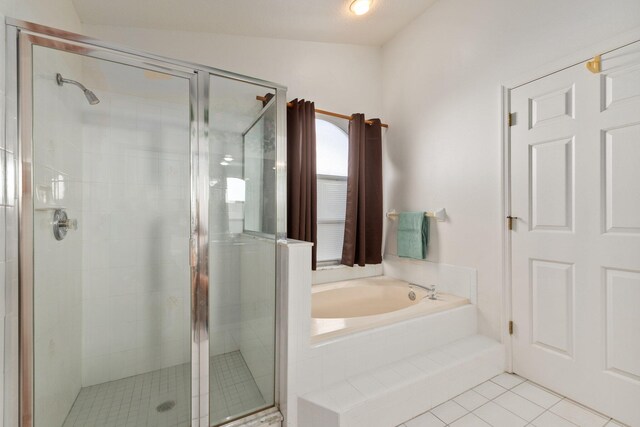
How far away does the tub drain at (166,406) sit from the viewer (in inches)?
55.2

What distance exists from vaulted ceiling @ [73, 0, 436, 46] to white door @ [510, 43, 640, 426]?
133 centimetres

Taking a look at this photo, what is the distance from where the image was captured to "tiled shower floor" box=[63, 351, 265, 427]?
4.49ft

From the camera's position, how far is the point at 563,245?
167 cm

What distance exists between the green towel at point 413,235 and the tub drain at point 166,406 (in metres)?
2.01

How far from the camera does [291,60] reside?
2498mm

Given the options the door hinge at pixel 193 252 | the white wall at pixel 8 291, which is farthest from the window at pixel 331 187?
the white wall at pixel 8 291

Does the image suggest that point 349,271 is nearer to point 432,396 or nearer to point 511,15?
point 432,396

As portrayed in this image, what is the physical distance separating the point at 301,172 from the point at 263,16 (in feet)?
3.95

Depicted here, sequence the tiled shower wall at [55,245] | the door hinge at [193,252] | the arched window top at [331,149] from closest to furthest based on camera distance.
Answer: the tiled shower wall at [55,245] < the door hinge at [193,252] < the arched window top at [331,149]

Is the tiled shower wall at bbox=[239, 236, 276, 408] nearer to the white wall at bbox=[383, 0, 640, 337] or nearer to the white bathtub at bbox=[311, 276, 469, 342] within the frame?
the white bathtub at bbox=[311, 276, 469, 342]

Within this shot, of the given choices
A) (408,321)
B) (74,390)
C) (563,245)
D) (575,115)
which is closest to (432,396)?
(408,321)

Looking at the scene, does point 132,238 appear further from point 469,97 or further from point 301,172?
point 469,97

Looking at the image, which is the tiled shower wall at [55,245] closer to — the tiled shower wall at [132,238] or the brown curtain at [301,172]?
the tiled shower wall at [132,238]

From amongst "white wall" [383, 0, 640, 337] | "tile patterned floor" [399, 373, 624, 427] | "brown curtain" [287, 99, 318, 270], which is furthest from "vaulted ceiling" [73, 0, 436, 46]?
"tile patterned floor" [399, 373, 624, 427]
